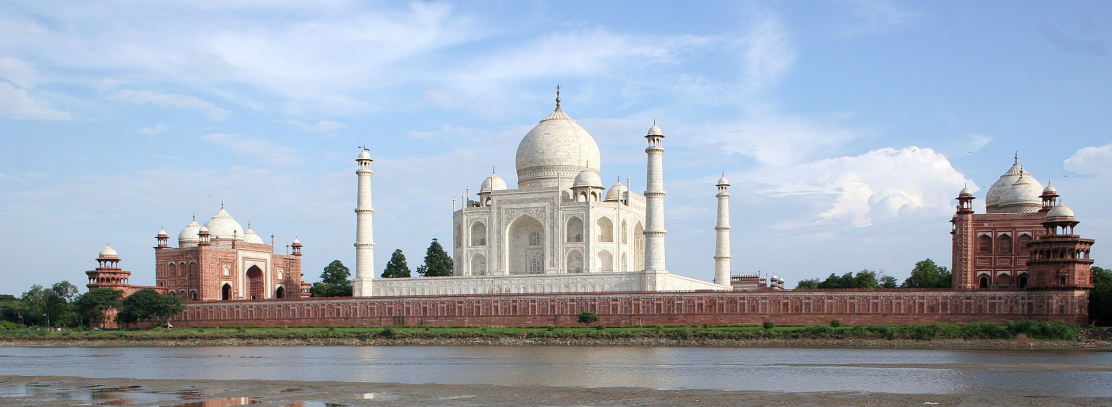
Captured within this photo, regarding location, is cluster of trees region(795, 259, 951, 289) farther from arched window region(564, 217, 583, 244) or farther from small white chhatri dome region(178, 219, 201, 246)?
small white chhatri dome region(178, 219, 201, 246)

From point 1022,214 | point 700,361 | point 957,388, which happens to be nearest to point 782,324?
point 1022,214

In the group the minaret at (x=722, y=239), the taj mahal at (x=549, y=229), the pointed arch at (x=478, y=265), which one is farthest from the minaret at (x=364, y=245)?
the minaret at (x=722, y=239)

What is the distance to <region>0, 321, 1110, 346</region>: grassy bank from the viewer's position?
42406 mm

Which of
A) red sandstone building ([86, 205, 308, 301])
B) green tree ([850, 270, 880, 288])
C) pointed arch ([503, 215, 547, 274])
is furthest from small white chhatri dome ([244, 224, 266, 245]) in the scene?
green tree ([850, 270, 880, 288])

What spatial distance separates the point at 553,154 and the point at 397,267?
54.5 feet

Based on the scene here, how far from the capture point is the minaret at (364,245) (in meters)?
57.0

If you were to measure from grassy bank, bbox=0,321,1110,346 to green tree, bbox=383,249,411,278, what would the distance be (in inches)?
633

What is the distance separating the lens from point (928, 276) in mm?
58250

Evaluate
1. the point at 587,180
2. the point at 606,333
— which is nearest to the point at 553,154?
the point at 587,180

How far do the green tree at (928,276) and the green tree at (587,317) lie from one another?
17.8 metres

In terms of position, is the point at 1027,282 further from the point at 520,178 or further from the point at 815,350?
the point at 520,178

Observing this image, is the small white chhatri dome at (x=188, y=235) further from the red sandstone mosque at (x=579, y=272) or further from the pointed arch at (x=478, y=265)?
the pointed arch at (x=478, y=265)

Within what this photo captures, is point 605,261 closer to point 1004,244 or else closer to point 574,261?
point 574,261

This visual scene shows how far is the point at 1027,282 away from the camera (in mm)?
48000
